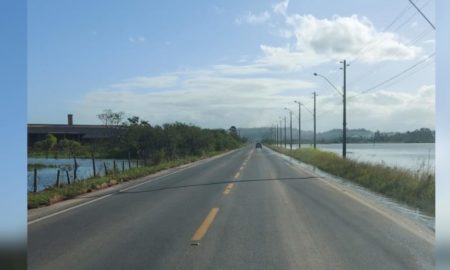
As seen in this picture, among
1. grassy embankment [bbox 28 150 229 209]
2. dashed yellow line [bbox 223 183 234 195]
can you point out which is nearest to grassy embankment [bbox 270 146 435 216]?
dashed yellow line [bbox 223 183 234 195]

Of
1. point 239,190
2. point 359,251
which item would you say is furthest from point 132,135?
point 359,251

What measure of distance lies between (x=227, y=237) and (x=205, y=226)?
127 cm

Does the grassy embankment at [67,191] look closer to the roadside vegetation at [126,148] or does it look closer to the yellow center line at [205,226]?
the roadside vegetation at [126,148]

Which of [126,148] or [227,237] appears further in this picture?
[126,148]

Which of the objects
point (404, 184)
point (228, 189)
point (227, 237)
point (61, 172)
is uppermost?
point (404, 184)

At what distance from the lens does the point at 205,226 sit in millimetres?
10367

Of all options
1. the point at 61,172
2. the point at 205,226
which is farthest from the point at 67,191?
the point at 61,172

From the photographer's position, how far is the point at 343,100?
42.1m

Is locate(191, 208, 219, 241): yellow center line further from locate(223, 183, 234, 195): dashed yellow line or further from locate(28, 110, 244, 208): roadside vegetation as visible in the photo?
locate(28, 110, 244, 208): roadside vegetation

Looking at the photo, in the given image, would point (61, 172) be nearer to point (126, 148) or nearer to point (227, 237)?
point (126, 148)

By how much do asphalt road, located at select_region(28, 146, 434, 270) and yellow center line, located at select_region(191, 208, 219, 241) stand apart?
0.7 inches

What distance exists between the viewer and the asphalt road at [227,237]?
7.31m

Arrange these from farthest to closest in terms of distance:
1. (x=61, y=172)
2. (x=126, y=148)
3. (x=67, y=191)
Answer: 1. (x=126, y=148)
2. (x=61, y=172)
3. (x=67, y=191)

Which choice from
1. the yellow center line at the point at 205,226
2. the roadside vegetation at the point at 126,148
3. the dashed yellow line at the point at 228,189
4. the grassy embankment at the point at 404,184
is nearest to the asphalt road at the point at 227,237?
the yellow center line at the point at 205,226
